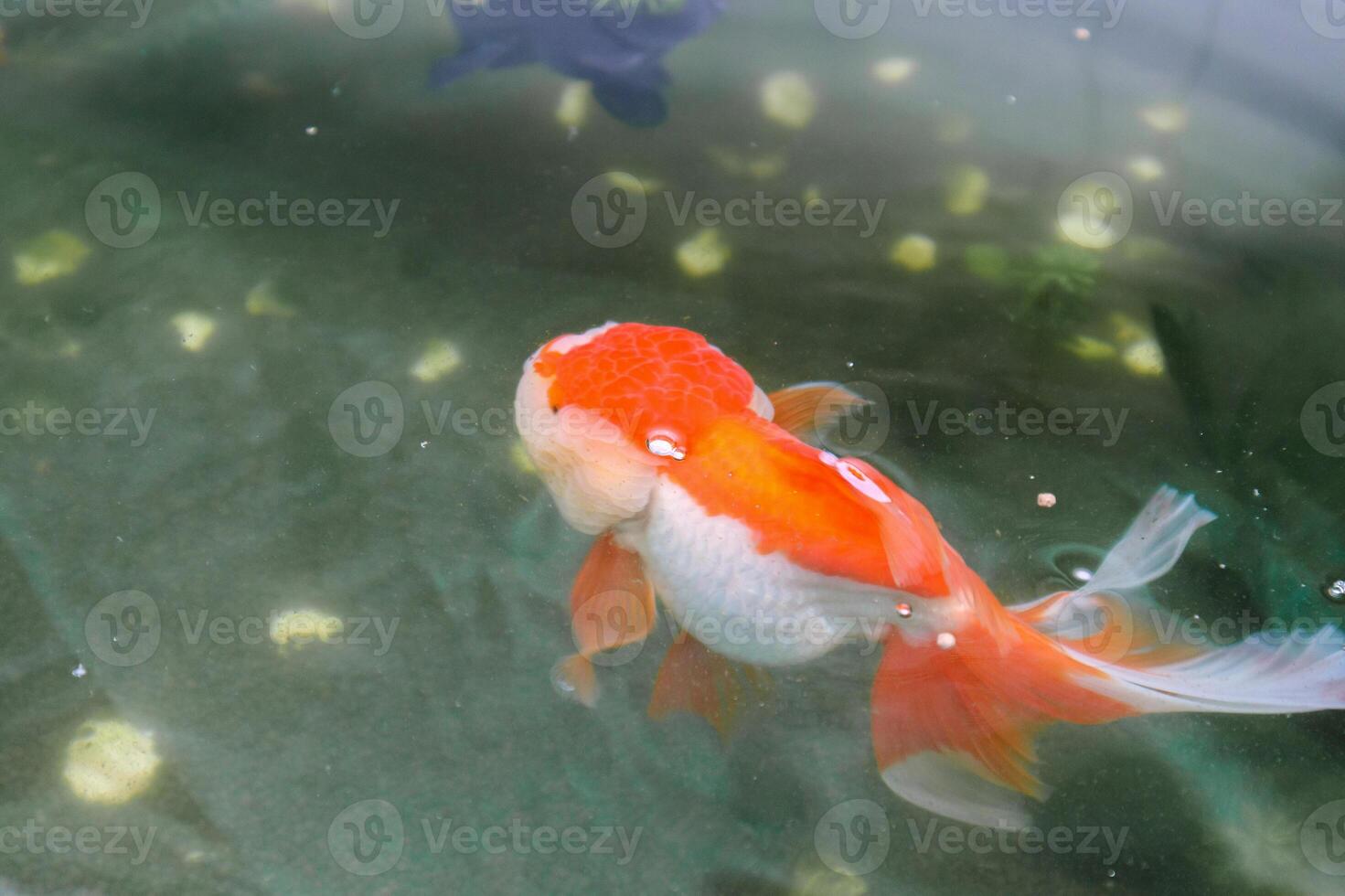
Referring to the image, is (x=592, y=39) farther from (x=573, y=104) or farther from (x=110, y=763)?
(x=110, y=763)

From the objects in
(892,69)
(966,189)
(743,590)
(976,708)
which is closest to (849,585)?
(743,590)

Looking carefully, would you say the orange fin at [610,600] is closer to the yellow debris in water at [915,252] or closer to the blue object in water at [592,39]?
the yellow debris in water at [915,252]

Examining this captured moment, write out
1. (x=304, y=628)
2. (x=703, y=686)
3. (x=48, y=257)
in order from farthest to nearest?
1. (x=48, y=257)
2. (x=304, y=628)
3. (x=703, y=686)

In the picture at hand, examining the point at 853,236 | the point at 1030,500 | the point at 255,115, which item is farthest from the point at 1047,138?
the point at 255,115

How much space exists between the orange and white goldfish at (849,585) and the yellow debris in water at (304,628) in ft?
1.64

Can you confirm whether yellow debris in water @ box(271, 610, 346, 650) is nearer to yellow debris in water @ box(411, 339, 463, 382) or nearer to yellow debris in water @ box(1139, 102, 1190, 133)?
yellow debris in water @ box(411, 339, 463, 382)

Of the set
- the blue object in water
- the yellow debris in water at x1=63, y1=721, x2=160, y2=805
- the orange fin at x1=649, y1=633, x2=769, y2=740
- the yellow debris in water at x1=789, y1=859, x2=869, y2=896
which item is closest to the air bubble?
the orange fin at x1=649, y1=633, x2=769, y2=740

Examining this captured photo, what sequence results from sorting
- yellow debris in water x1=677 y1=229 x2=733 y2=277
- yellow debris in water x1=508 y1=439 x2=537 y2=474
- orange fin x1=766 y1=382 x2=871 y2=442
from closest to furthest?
orange fin x1=766 y1=382 x2=871 y2=442 < yellow debris in water x1=508 y1=439 x2=537 y2=474 < yellow debris in water x1=677 y1=229 x2=733 y2=277

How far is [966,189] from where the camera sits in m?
2.22

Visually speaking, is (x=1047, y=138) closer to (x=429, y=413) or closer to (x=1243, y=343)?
(x=1243, y=343)

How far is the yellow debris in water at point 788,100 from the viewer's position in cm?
235

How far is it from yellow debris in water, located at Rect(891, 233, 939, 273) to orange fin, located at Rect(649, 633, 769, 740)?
3.23ft

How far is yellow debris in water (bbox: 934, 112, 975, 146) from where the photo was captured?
2312 millimetres

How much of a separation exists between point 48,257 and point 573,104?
1188 mm
